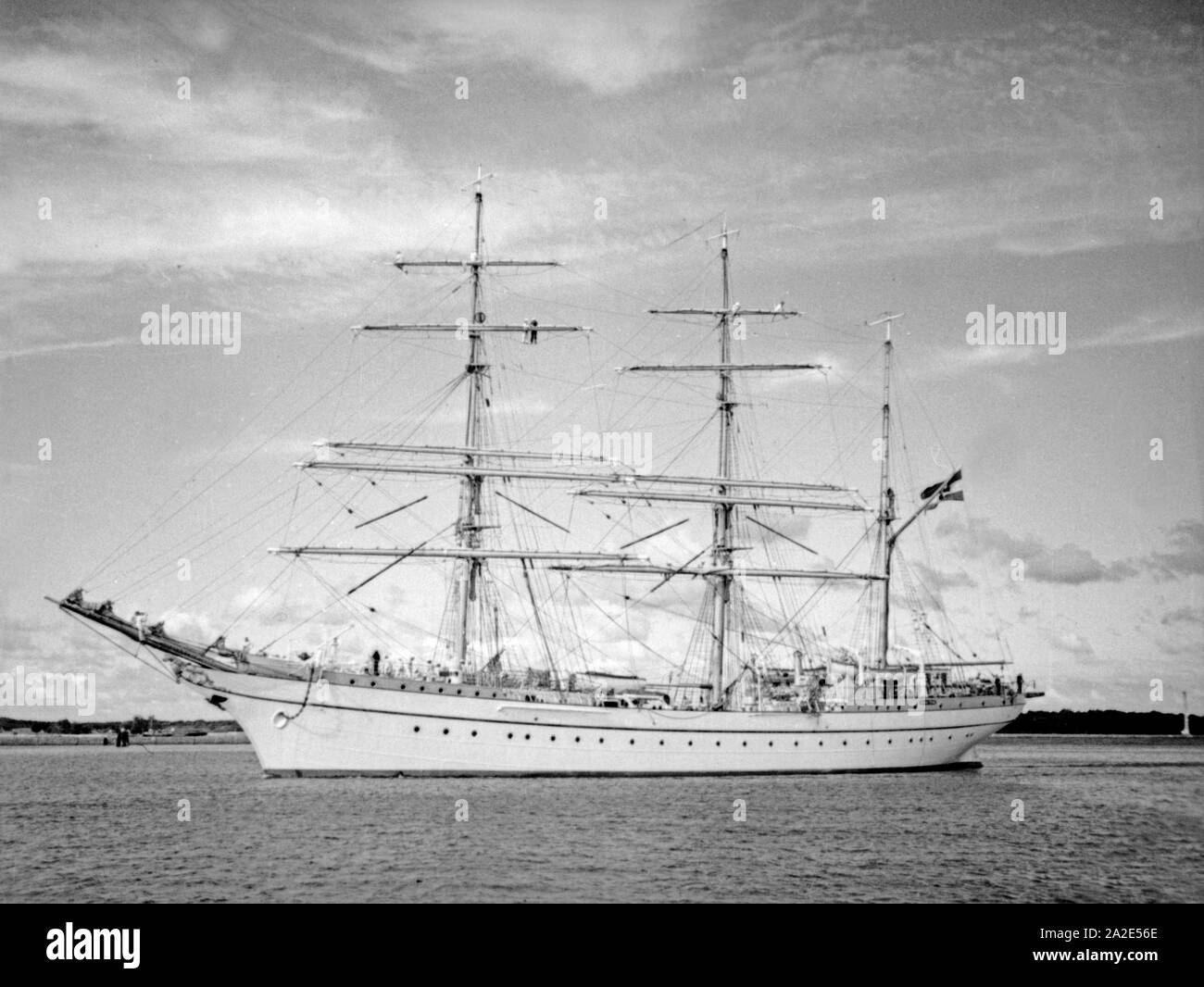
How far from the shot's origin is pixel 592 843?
27391mm

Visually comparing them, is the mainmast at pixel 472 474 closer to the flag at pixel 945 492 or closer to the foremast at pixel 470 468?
the foremast at pixel 470 468

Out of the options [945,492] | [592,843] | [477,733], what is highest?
[945,492]

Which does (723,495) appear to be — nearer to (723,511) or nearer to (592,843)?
(723,511)

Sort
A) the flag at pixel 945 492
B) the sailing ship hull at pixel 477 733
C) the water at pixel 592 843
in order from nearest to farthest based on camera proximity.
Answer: the water at pixel 592 843, the sailing ship hull at pixel 477 733, the flag at pixel 945 492

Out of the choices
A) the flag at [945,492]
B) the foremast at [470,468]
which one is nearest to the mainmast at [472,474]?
the foremast at [470,468]

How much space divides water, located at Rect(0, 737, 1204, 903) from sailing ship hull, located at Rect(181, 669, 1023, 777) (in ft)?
3.41

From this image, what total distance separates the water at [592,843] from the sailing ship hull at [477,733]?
1.04 m

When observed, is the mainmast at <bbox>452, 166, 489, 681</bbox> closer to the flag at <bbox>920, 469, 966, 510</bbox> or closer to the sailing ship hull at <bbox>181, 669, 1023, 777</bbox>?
the sailing ship hull at <bbox>181, 669, 1023, 777</bbox>

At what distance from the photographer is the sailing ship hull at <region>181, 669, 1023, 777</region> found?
131 feet

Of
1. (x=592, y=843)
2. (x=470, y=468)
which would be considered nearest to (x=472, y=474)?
(x=470, y=468)

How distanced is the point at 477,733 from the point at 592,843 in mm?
14156

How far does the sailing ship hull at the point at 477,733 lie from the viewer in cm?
4006

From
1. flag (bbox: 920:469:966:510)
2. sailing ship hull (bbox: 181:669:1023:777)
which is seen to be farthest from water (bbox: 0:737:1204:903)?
flag (bbox: 920:469:966:510)
